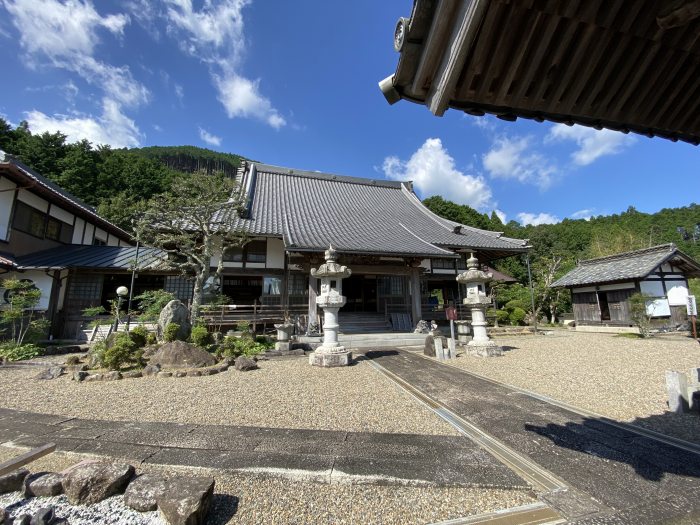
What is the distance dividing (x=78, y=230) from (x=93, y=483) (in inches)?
661

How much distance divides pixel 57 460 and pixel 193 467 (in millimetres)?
1461

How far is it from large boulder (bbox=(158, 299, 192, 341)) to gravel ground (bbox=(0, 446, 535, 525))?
20.7 feet

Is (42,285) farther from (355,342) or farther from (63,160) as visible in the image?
(63,160)

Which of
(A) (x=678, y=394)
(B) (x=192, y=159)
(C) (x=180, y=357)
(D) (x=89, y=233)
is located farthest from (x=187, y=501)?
(B) (x=192, y=159)

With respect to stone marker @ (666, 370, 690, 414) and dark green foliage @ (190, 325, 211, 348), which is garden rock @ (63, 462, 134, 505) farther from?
stone marker @ (666, 370, 690, 414)

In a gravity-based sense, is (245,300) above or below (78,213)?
below

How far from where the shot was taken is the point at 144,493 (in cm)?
223

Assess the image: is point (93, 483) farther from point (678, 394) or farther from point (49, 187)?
point (49, 187)

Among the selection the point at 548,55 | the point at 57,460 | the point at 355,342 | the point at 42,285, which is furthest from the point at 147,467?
the point at 42,285

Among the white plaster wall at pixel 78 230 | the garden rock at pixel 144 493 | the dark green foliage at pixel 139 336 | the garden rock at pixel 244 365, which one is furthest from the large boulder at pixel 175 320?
the white plaster wall at pixel 78 230

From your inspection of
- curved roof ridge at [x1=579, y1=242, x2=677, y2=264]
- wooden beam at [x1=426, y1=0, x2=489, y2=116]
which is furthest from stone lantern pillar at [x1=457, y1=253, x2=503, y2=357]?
curved roof ridge at [x1=579, y1=242, x2=677, y2=264]

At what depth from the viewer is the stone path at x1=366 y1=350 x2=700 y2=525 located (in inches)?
85.1

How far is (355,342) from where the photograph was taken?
35.8 ft

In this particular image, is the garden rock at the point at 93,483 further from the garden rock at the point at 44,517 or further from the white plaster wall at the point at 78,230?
the white plaster wall at the point at 78,230
